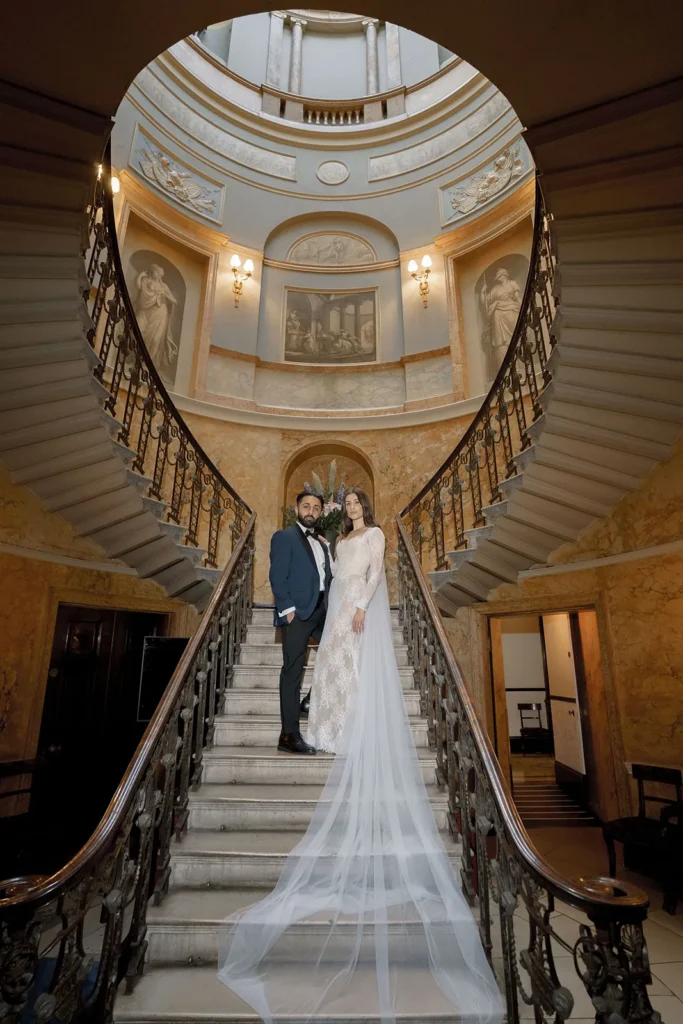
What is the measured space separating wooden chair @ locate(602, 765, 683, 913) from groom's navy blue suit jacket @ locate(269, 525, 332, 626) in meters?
2.95

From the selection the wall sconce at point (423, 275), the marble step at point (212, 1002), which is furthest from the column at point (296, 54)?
the marble step at point (212, 1002)

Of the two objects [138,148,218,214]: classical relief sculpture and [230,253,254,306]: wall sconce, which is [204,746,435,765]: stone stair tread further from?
[138,148,218,214]: classical relief sculpture

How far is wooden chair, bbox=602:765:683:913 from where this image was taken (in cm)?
385

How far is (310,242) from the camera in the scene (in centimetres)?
1050

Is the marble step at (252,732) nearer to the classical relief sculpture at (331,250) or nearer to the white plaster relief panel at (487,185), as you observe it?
the white plaster relief panel at (487,185)

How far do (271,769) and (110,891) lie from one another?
1.31m

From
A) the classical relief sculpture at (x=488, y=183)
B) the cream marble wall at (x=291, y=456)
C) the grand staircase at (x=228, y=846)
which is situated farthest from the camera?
the classical relief sculpture at (x=488, y=183)

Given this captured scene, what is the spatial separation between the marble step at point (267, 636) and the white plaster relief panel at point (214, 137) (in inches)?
370

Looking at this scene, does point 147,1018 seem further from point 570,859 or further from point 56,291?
point 570,859

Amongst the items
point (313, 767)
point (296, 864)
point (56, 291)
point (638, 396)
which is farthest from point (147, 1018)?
point (638, 396)

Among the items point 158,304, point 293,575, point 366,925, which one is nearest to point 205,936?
point 366,925

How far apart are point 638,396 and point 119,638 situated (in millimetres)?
5569

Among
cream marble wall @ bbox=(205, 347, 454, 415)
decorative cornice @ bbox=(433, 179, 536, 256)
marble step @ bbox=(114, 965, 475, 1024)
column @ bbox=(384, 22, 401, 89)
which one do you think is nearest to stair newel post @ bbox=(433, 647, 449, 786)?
marble step @ bbox=(114, 965, 475, 1024)

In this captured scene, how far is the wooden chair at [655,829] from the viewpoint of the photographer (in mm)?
3850
